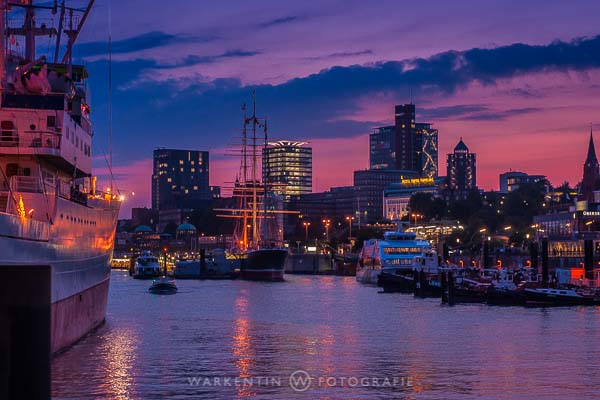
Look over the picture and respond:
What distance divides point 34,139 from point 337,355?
1732 cm

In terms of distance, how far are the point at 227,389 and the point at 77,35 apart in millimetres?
29795

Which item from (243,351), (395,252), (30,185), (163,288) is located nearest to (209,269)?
(395,252)

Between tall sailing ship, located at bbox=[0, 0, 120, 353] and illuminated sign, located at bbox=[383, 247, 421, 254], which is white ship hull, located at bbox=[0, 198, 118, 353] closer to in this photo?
tall sailing ship, located at bbox=[0, 0, 120, 353]

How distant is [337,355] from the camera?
48.0 m

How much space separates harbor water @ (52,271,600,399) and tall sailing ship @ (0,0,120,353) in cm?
257

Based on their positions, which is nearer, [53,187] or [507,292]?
[53,187]

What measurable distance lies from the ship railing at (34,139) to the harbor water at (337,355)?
29.2 ft

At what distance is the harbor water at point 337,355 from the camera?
3694cm

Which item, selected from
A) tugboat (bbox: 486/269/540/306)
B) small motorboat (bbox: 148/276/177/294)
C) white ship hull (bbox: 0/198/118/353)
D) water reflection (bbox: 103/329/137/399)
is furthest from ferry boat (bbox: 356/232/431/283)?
water reflection (bbox: 103/329/137/399)

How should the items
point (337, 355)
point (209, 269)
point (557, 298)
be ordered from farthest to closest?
1. point (209, 269)
2. point (557, 298)
3. point (337, 355)

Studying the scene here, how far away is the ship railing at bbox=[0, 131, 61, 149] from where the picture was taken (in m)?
41.2

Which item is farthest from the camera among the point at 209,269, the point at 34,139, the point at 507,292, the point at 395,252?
the point at 209,269

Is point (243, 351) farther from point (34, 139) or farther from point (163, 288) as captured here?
point (163, 288)

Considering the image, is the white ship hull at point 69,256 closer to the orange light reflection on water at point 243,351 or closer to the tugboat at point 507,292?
the orange light reflection on water at point 243,351
